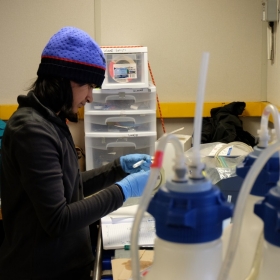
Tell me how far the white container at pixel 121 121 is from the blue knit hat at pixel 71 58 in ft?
4.43

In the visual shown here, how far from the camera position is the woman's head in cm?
134

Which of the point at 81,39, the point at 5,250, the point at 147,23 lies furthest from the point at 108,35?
the point at 5,250

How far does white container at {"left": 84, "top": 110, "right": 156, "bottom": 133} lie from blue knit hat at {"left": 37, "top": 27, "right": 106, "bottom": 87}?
135 centimetres

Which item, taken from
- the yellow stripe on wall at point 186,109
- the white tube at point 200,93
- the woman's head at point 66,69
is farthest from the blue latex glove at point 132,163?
the yellow stripe on wall at point 186,109

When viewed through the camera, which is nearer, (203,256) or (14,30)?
(203,256)

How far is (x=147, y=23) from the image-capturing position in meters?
3.04

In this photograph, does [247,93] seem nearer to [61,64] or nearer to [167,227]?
[61,64]

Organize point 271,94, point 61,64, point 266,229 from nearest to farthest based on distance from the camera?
point 266,229 → point 61,64 → point 271,94

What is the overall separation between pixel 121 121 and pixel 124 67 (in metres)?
0.34

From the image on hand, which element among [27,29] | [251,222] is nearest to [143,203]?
[251,222]

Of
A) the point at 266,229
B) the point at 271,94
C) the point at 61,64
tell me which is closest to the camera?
the point at 266,229

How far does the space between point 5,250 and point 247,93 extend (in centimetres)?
218

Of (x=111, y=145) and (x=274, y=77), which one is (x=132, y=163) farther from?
(x=274, y=77)

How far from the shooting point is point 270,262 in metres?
0.50
